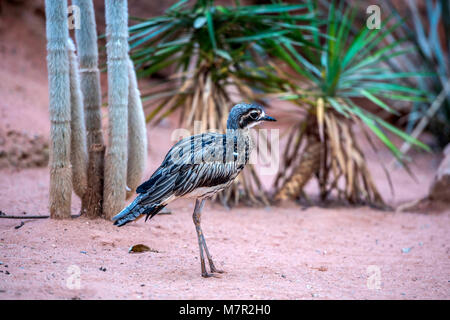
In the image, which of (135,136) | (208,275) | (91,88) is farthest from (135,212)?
(91,88)

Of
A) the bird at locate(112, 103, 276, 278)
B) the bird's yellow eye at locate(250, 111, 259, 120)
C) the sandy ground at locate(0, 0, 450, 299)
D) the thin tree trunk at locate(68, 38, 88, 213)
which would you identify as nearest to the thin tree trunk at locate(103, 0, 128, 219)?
the thin tree trunk at locate(68, 38, 88, 213)

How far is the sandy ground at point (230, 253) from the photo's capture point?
3361 millimetres

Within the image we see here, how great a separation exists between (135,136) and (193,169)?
46.9 inches

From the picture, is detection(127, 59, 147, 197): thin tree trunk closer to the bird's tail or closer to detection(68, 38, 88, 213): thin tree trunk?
detection(68, 38, 88, 213): thin tree trunk

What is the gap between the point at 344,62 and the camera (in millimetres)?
6715

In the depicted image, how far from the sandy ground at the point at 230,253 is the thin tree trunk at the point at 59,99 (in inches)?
13.8

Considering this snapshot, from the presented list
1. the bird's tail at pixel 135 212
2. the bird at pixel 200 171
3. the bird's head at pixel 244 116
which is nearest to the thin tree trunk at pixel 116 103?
the bird at pixel 200 171

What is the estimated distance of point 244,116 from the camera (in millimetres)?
4184

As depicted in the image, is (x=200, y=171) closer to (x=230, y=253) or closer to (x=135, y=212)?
(x=135, y=212)

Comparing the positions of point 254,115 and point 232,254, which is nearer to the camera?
point 254,115

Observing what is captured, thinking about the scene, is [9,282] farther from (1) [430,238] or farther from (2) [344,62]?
(2) [344,62]

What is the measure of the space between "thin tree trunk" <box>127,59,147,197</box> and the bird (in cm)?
92
